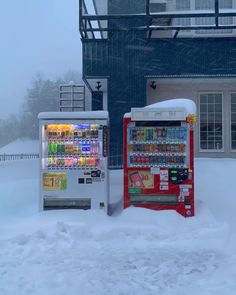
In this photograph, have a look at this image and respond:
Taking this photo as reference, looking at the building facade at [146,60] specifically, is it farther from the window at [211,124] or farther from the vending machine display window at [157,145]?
the vending machine display window at [157,145]

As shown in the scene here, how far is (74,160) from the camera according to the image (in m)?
8.48

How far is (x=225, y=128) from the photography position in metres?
14.8

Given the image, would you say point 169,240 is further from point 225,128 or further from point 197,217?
point 225,128

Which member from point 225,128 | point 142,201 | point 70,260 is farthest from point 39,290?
point 225,128

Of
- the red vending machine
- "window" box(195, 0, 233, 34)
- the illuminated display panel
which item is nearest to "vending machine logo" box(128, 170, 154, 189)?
the red vending machine

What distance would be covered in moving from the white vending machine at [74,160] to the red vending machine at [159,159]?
0.51 metres

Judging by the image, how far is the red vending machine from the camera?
27.3 feet

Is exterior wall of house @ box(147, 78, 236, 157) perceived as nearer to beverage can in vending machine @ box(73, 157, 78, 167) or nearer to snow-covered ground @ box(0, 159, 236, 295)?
snow-covered ground @ box(0, 159, 236, 295)

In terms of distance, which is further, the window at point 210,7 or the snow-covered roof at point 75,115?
the window at point 210,7

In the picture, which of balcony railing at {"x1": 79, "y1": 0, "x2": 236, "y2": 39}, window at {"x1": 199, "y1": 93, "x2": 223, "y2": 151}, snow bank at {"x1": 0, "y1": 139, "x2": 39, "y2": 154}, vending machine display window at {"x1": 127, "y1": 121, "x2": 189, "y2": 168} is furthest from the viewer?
snow bank at {"x1": 0, "y1": 139, "x2": 39, "y2": 154}

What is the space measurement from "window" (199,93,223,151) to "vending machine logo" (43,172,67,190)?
7.71 metres

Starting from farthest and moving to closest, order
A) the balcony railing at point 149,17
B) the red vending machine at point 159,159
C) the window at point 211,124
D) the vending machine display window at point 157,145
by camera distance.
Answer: the window at point 211,124 → the balcony railing at point 149,17 → the vending machine display window at point 157,145 → the red vending machine at point 159,159

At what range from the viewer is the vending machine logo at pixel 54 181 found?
838 centimetres

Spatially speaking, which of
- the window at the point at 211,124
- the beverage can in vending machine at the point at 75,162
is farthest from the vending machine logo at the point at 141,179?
the window at the point at 211,124
